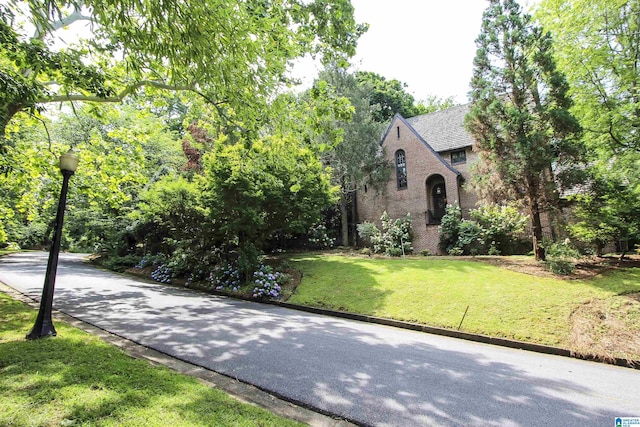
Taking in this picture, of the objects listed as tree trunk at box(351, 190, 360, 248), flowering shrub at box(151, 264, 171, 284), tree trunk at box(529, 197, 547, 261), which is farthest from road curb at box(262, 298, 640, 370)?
tree trunk at box(351, 190, 360, 248)

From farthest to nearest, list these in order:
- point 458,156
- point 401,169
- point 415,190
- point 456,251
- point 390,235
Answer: point 401,169 → point 458,156 → point 415,190 → point 390,235 → point 456,251

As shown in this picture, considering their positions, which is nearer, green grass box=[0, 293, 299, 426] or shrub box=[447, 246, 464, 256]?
green grass box=[0, 293, 299, 426]

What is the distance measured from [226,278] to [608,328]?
11.9m

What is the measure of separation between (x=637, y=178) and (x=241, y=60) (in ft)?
39.3

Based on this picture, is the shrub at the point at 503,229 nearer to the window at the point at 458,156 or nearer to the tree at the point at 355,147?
the window at the point at 458,156

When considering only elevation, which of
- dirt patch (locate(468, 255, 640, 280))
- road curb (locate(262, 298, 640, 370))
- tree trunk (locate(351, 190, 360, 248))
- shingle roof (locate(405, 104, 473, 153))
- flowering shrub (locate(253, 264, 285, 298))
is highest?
shingle roof (locate(405, 104, 473, 153))

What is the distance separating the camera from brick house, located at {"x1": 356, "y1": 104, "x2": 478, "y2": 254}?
21.2 meters

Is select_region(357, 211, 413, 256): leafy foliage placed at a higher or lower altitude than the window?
lower

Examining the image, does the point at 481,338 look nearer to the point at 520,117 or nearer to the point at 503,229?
the point at 520,117

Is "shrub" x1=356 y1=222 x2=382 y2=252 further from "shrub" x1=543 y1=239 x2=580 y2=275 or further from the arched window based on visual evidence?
"shrub" x1=543 y1=239 x2=580 y2=275

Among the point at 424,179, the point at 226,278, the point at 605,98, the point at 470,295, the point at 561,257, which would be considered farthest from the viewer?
the point at 424,179

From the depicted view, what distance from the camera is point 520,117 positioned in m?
12.0

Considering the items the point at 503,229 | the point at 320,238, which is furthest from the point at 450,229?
the point at 320,238

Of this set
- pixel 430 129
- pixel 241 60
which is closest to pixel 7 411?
pixel 241 60
